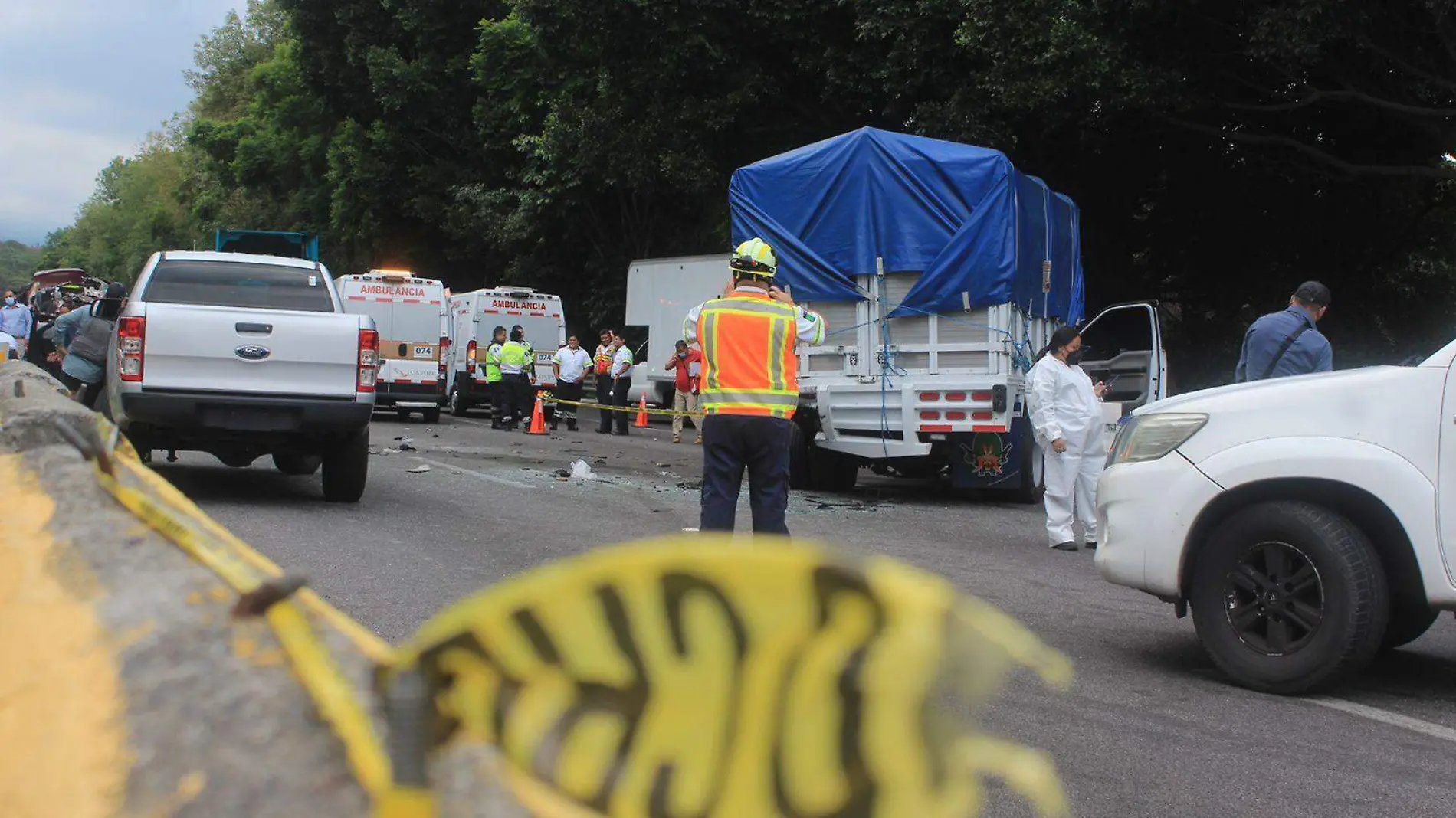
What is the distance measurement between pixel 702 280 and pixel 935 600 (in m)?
25.3

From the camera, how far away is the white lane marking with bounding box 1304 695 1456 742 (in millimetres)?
5184

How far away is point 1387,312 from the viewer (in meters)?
24.9

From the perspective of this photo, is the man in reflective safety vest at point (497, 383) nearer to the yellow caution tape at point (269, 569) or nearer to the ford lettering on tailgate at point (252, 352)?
the ford lettering on tailgate at point (252, 352)

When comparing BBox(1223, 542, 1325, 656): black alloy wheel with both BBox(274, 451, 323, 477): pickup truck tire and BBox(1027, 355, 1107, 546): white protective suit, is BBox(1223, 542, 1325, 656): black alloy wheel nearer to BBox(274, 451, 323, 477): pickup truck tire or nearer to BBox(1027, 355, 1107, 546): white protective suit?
BBox(1027, 355, 1107, 546): white protective suit

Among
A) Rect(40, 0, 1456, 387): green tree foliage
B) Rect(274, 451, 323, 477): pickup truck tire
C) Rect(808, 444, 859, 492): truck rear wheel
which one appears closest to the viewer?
Rect(274, 451, 323, 477): pickup truck tire

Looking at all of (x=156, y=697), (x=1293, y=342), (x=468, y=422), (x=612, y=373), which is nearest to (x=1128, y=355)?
(x=1293, y=342)

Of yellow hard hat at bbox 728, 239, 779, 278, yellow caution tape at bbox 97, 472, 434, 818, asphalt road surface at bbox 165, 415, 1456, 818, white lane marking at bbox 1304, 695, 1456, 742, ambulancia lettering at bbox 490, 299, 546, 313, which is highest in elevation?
ambulancia lettering at bbox 490, 299, 546, 313

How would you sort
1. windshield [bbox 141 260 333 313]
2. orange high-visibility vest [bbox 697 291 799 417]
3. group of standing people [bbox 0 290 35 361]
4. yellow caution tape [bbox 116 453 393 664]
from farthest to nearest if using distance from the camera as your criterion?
1. group of standing people [bbox 0 290 35 361]
2. windshield [bbox 141 260 333 313]
3. orange high-visibility vest [bbox 697 291 799 417]
4. yellow caution tape [bbox 116 453 393 664]

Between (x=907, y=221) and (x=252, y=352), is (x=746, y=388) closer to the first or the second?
(x=252, y=352)

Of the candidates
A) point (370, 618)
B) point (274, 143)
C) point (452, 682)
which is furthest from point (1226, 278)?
point (274, 143)

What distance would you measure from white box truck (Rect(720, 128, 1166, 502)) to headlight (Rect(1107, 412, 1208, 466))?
576 cm

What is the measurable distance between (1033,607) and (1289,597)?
6.70ft

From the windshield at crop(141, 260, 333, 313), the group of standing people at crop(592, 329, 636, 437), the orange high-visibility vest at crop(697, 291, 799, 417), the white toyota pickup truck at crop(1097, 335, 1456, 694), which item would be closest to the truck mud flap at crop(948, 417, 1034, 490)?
the windshield at crop(141, 260, 333, 313)

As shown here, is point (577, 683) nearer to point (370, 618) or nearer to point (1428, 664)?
point (370, 618)
